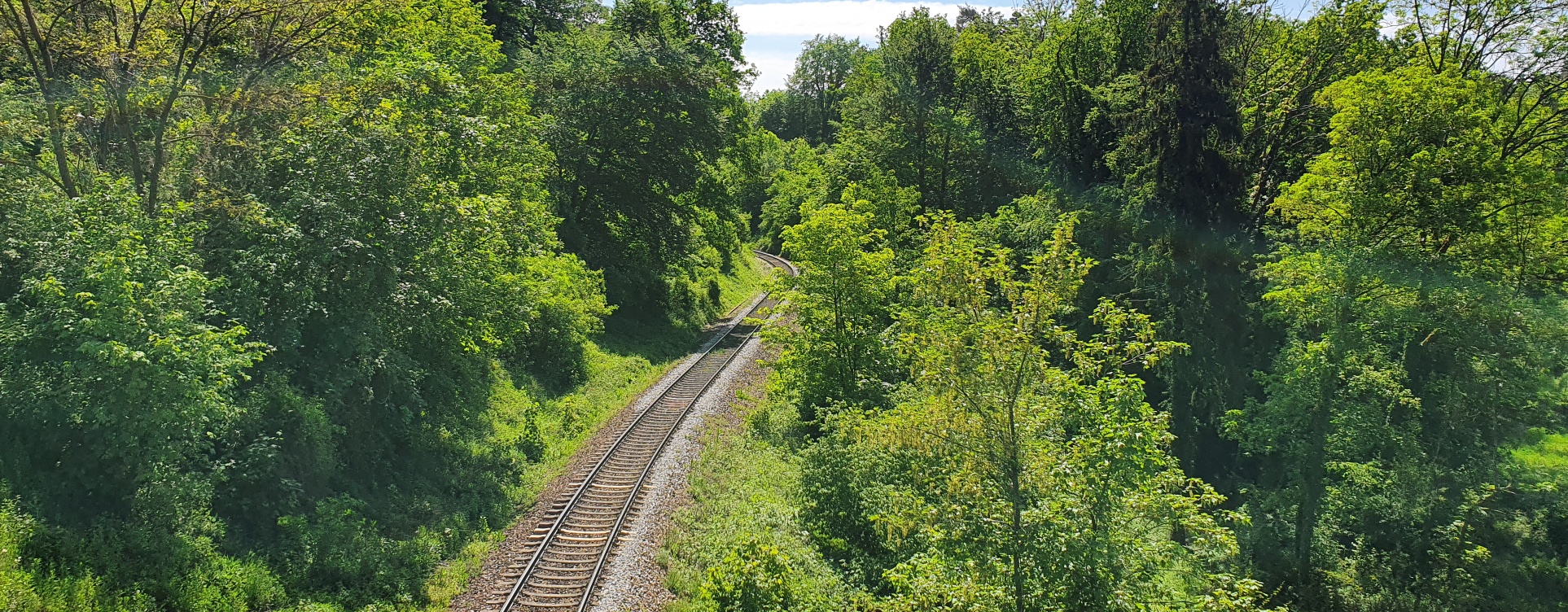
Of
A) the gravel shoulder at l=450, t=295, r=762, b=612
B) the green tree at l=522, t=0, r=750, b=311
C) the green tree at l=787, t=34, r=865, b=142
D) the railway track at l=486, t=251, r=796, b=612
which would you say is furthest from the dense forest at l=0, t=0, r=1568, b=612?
the green tree at l=787, t=34, r=865, b=142

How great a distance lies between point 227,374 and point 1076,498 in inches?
501

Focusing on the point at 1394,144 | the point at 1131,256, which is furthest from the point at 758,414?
the point at 1394,144

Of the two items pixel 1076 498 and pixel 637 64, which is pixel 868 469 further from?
pixel 637 64

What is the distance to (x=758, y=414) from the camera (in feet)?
73.5

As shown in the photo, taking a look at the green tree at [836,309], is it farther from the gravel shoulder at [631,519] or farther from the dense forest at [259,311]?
the dense forest at [259,311]

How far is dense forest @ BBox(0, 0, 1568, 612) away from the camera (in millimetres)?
10094

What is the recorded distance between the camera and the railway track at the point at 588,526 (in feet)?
44.4

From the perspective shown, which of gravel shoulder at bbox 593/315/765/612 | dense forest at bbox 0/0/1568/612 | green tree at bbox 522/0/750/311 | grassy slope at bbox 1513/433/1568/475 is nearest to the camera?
dense forest at bbox 0/0/1568/612

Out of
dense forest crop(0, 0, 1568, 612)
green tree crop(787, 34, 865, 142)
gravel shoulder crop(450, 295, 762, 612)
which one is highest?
green tree crop(787, 34, 865, 142)

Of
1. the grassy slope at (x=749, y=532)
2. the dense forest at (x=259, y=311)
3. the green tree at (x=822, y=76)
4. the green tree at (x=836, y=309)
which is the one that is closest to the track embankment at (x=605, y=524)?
the grassy slope at (x=749, y=532)

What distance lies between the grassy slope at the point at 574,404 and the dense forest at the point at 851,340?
0.16 metres

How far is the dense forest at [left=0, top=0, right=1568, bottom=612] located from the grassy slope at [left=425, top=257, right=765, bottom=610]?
0.16m

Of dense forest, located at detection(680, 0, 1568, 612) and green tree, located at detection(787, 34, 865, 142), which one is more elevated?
green tree, located at detection(787, 34, 865, 142)

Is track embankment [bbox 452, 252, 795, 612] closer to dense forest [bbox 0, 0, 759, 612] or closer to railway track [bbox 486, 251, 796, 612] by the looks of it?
railway track [bbox 486, 251, 796, 612]
